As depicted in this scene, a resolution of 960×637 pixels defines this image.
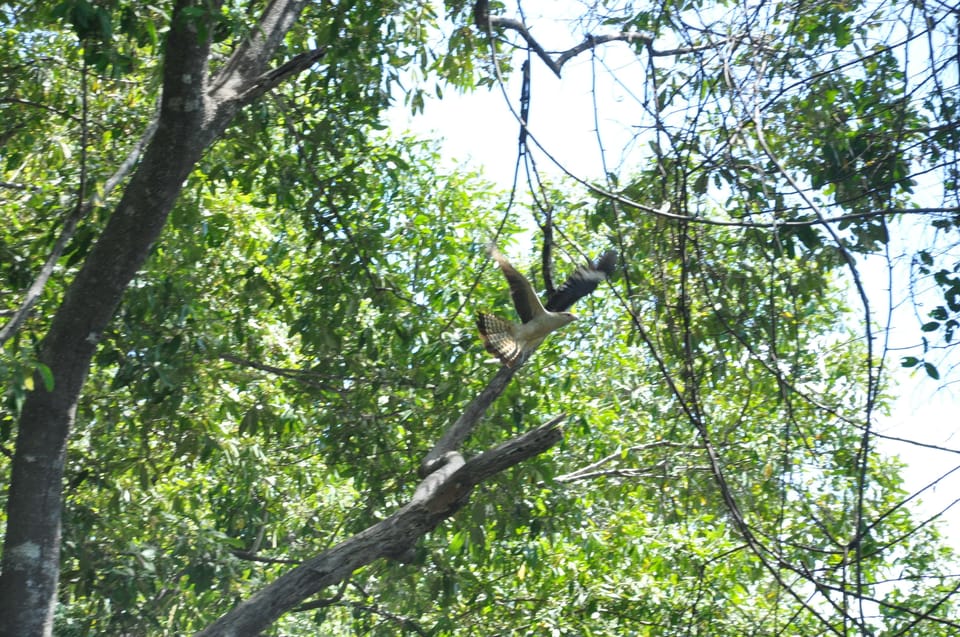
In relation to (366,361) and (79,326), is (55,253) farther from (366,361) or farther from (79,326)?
(366,361)

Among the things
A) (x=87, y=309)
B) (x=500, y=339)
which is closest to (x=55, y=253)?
(x=87, y=309)

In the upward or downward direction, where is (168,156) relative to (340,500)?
downward

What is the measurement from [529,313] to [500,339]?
0.24 metres

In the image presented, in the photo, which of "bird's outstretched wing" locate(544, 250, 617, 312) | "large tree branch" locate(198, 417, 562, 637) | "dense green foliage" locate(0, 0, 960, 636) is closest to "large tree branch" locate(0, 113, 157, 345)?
"dense green foliage" locate(0, 0, 960, 636)

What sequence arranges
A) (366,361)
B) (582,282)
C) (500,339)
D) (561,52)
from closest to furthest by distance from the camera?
(561,52)
(582,282)
(500,339)
(366,361)

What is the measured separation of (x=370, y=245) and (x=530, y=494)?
5.45 ft

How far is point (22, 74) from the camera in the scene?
19.0 feet

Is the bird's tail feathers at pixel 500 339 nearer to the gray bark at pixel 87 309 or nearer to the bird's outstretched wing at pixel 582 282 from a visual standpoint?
the bird's outstretched wing at pixel 582 282

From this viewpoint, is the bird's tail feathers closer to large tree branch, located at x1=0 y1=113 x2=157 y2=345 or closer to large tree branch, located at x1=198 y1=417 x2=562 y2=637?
large tree branch, located at x1=198 y1=417 x2=562 y2=637

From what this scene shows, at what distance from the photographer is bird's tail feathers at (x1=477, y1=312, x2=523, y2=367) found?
4914mm


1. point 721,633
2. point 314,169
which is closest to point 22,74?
point 314,169

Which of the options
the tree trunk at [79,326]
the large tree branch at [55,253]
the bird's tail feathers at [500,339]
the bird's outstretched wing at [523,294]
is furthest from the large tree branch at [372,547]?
the large tree branch at [55,253]

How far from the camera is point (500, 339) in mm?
4973

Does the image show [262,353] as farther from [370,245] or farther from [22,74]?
[22,74]
